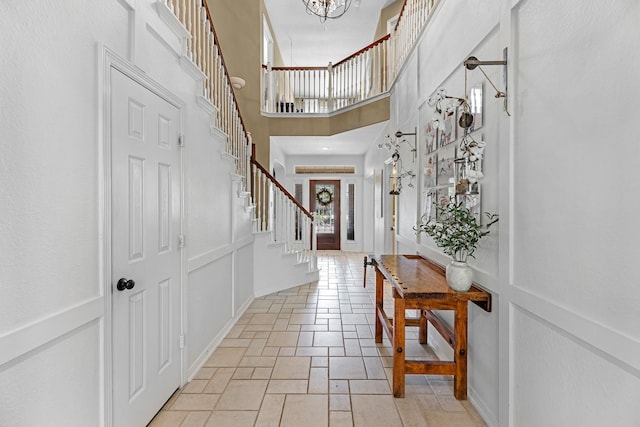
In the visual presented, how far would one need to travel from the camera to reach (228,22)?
527 cm

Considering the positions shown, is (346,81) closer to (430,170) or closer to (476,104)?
(430,170)

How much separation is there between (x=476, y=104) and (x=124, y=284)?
2.28 meters

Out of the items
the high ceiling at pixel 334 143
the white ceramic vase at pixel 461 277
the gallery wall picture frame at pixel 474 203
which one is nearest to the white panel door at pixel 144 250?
the white ceramic vase at pixel 461 277

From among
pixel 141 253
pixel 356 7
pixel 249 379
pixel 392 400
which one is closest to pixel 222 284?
pixel 249 379

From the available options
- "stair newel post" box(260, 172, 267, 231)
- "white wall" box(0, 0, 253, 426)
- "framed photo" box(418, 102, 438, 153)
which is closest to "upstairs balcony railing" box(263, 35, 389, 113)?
"stair newel post" box(260, 172, 267, 231)

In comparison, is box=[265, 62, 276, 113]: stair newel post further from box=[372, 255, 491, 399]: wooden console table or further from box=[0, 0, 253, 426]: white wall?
box=[372, 255, 491, 399]: wooden console table

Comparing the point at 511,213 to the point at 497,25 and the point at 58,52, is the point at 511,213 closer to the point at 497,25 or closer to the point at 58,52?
the point at 497,25

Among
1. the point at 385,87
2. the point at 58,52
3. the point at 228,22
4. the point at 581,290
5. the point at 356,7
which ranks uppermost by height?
the point at 356,7

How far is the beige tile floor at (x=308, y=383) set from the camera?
80.0 inches

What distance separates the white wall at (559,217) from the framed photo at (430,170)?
832mm

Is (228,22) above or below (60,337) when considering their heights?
above

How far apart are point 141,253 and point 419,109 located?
111 inches

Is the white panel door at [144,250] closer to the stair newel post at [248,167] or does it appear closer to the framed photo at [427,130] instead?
the stair newel post at [248,167]

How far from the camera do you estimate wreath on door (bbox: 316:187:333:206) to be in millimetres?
9297
